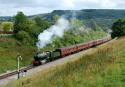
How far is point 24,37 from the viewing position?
90.4 m

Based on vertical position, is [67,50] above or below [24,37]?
below

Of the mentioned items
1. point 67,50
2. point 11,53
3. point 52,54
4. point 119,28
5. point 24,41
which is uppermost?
point 52,54

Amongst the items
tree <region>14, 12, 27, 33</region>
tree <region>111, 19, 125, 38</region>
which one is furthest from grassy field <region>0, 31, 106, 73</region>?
tree <region>111, 19, 125, 38</region>

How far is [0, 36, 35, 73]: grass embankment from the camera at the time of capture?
216 ft

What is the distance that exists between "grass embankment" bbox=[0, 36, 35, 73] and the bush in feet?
5.65

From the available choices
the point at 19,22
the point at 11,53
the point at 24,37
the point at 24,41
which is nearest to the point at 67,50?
the point at 11,53

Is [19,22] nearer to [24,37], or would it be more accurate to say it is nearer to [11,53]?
[24,37]

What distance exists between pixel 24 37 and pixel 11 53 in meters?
14.3

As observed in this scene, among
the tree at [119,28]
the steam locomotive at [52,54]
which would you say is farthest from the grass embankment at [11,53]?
the tree at [119,28]

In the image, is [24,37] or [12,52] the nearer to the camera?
[12,52]

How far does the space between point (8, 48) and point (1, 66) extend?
59.1 ft

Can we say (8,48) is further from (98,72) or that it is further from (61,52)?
(98,72)

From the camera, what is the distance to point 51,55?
6412 centimetres

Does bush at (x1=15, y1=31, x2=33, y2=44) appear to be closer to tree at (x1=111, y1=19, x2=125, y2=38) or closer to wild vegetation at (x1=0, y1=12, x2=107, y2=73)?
wild vegetation at (x1=0, y1=12, x2=107, y2=73)
